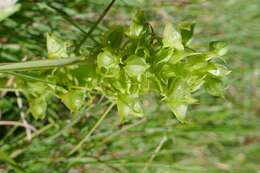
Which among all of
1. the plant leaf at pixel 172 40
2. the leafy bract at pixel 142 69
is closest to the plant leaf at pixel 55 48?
the leafy bract at pixel 142 69

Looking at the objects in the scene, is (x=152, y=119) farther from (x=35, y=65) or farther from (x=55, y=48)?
(x=35, y=65)

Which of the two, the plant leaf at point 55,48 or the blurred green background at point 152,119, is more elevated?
the plant leaf at point 55,48

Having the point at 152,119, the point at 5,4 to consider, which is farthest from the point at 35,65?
the point at 152,119

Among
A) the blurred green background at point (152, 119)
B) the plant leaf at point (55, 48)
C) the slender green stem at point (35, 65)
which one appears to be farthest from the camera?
the blurred green background at point (152, 119)

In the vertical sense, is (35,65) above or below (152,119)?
above

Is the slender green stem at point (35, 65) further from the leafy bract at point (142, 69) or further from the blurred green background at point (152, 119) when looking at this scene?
the blurred green background at point (152, 119)

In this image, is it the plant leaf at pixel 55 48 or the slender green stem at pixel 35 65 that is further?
the plant leaf at pixel 55 48

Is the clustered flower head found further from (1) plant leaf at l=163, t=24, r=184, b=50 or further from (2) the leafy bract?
(1) plant leaf at l=163, t=24, r=184, b=50

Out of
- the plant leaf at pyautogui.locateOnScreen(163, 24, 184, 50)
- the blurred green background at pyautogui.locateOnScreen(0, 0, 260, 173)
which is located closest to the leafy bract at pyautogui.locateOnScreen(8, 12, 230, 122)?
the plant leaf at pyautogui.locateOnScreen(163, 24, 184, 50)

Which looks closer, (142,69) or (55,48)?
(142,69)

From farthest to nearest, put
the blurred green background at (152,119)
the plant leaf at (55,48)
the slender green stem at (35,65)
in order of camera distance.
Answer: the blurred green background at (152,119) < the plant leaf at (55,48) < the slender green stem at (35,65)
